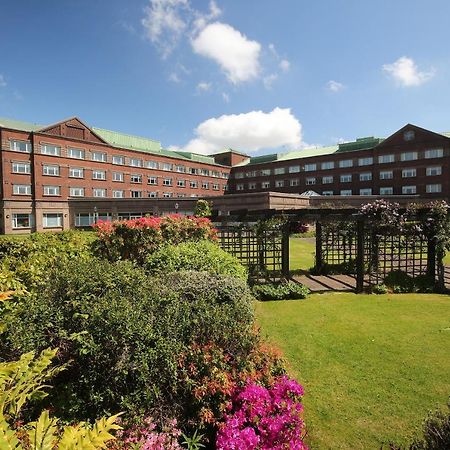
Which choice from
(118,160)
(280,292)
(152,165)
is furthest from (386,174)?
(280,292)

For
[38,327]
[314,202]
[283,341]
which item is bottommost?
[283,341]

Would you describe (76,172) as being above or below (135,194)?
above

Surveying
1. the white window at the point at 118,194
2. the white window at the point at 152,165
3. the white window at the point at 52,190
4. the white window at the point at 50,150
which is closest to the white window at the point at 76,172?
the white window at the point at 52,190

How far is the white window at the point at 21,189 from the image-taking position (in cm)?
4166

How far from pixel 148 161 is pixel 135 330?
183ft

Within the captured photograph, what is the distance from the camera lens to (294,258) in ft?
63.8

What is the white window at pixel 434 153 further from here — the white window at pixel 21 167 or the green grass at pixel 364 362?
the white window at pixel 21 167

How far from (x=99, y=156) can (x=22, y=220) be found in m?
14.8

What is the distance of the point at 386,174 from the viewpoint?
54.7 m

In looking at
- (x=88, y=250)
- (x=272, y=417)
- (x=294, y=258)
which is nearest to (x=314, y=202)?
(x=294, y=258)

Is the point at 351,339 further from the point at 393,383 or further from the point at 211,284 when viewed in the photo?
the point at 211,284

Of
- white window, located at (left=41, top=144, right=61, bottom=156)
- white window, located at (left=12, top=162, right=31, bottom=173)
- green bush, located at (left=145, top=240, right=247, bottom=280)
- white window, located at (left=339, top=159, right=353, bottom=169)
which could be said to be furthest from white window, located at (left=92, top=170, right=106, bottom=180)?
green bush, located at (left=145, top=240, right=247, bottom=280)

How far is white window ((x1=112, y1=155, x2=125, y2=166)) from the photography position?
51.7 metres

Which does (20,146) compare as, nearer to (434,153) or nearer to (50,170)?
(50,170)
